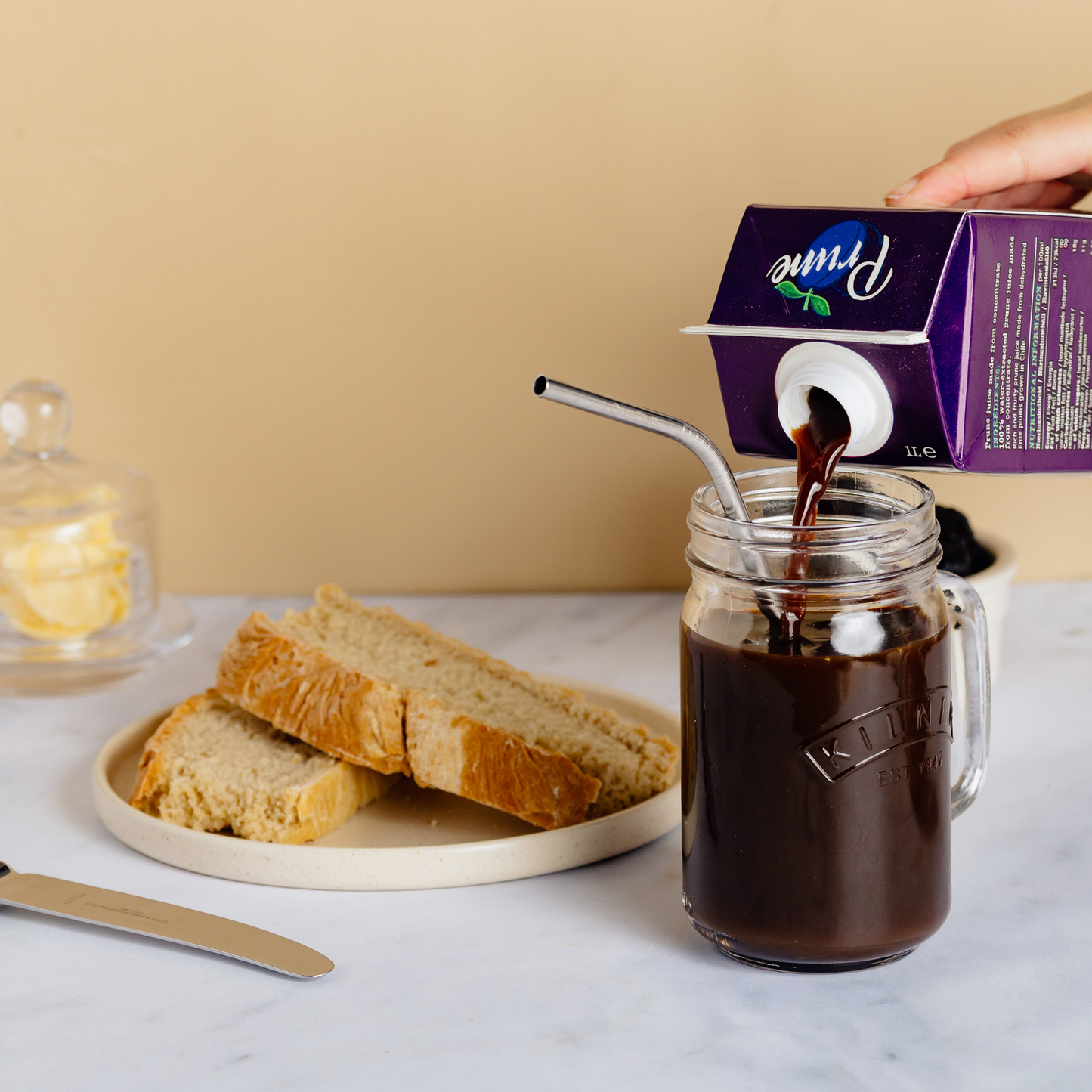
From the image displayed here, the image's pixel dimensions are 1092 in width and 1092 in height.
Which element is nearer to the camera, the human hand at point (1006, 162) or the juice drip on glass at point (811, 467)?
the juice drip on glass at point (811, 467)

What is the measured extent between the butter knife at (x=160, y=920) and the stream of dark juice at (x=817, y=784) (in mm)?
261

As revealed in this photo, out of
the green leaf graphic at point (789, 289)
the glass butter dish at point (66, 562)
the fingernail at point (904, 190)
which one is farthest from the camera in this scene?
the glass butter dish at point (66, 562)

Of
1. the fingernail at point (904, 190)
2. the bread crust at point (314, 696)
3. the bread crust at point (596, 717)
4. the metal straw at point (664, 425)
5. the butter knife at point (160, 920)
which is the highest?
the fingernail at point (904, 190)

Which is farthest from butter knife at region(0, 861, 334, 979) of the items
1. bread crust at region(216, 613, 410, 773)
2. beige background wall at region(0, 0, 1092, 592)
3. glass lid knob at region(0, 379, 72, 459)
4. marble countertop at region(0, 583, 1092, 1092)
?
beige background wall at region(0, 0, 1092, 592)

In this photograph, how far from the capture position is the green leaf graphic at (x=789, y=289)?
752 mm

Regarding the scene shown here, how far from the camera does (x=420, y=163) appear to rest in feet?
4.82

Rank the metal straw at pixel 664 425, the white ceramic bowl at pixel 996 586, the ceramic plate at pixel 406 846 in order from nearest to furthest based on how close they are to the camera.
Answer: the metal straw at pixel 664 425, the ceramic plate at pixel 406 846, the white ceramic bowl at pixel 996 586

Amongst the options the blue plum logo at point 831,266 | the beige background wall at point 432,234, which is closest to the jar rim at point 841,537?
the blue plum logo at point 831,266

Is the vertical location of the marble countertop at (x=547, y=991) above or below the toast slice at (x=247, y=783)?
below

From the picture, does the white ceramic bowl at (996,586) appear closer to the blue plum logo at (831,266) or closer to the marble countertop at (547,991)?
the marble countertop at (547,991)

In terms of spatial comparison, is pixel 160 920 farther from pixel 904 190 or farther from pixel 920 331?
pixel 904 190

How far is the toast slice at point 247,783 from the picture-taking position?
925mm

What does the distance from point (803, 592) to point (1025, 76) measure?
98cm

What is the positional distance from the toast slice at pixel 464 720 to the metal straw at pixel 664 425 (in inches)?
10.8
